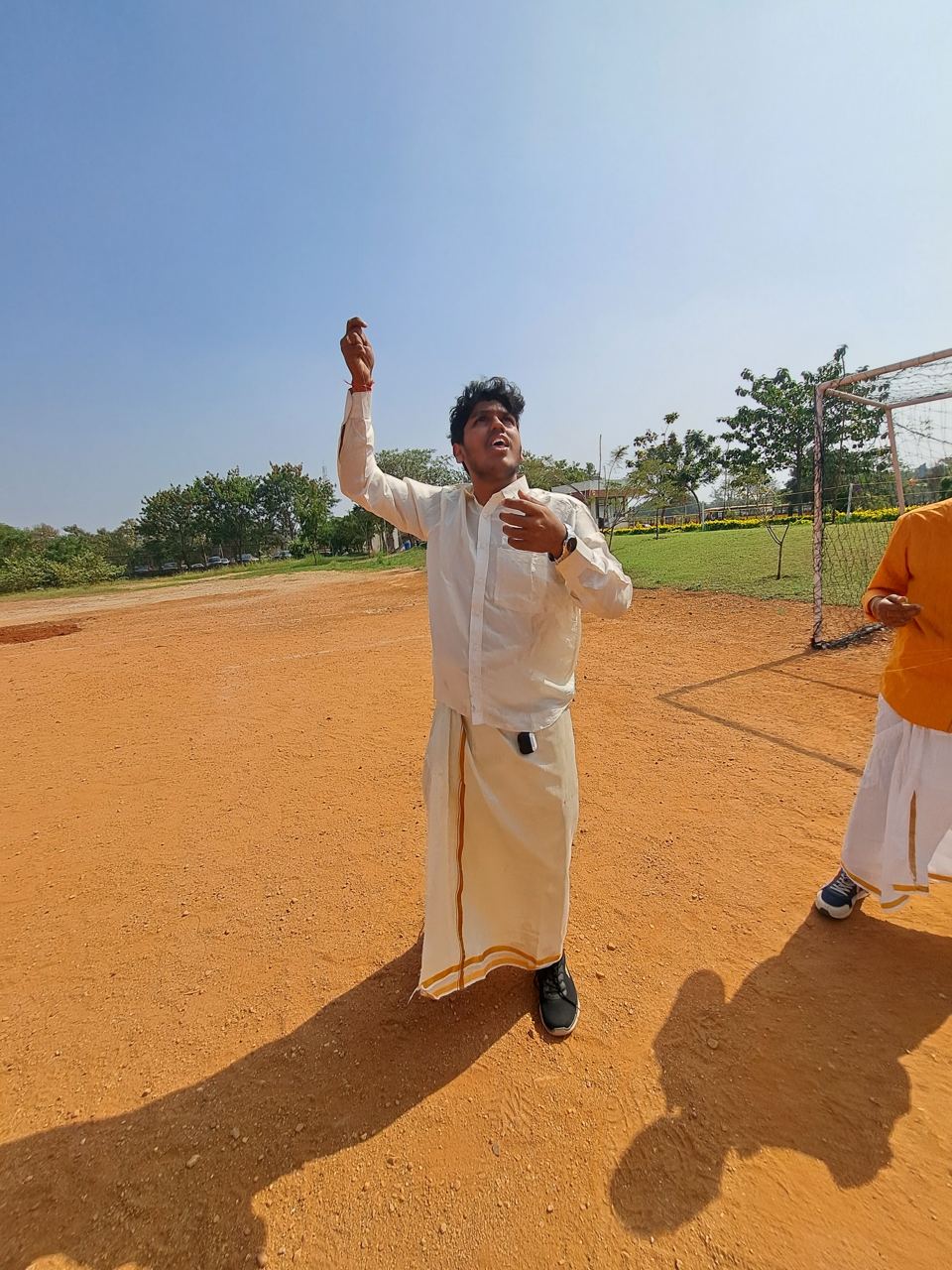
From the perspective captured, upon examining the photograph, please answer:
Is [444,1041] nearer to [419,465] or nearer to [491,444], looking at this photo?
[491,444]

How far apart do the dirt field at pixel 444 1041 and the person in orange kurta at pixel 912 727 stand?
0.37m

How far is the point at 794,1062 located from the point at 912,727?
3.77 ft

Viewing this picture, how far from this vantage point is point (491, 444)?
5.24 feet

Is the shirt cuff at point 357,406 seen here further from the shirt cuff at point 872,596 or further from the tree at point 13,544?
the tree at point 13,544

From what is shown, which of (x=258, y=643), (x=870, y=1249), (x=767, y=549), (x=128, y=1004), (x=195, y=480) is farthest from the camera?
(x=195, y=480)

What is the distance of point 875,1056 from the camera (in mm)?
1580

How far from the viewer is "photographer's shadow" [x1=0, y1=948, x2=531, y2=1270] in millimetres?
1273

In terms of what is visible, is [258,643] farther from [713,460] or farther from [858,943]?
[713,460]

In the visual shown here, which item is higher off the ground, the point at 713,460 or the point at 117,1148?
the point at 713,460

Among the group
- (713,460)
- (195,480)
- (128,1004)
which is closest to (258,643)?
(128,1004)

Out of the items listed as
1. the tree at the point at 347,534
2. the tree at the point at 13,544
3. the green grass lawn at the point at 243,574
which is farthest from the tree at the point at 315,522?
the tree at the point at 13,544

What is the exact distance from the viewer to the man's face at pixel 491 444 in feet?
5.23

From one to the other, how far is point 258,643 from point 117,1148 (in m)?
7.44

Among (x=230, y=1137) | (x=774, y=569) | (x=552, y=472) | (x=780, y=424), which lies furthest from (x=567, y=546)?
(x=780, y=424)
